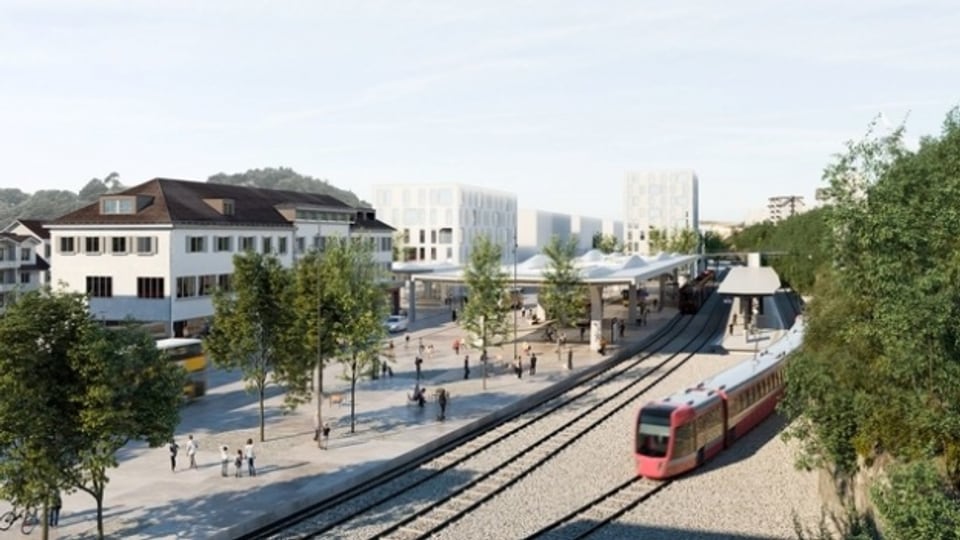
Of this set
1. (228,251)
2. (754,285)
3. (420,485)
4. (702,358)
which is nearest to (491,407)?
(420,485)

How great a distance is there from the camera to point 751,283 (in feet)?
238

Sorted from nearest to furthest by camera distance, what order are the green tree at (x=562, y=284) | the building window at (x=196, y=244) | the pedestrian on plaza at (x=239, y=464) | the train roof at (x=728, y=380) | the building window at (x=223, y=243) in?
the pedestrian on plaza at (x=239, y=464), the train roof at (x=728, y=380), the green tree at (x=562, y=284), the building window at (x=196, y=244), the building window at (x=223, y=243)

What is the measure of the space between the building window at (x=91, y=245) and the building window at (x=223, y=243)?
322 inches

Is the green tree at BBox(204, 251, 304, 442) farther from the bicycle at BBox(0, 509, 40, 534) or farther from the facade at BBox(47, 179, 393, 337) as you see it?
the facade at BBox(47, 179, 393, 337)

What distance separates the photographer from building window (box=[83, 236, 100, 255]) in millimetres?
62375

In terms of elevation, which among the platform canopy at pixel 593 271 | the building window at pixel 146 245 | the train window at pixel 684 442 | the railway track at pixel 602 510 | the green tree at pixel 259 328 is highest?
the building window at pixel 146 245

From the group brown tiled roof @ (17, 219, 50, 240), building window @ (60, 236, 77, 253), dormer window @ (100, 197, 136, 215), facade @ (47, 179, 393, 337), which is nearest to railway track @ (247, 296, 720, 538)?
facade @ (47, 179, 393, 337)

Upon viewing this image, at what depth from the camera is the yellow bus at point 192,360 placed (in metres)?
42.4

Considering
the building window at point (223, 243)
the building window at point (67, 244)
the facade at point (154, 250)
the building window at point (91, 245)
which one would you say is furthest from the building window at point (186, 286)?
the building window at point (67, 244)

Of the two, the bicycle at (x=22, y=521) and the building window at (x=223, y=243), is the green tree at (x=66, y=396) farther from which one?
the building window at (x=223, y=243)

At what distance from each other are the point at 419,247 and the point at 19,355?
114391 millimetres

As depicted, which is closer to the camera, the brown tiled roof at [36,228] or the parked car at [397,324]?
the parked car at [397,324]

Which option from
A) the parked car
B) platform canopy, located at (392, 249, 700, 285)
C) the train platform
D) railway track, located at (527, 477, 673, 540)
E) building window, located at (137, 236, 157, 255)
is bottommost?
railway track, located at (527, 477, 673, 540)

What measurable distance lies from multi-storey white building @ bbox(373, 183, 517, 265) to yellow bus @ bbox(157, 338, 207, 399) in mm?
87325
